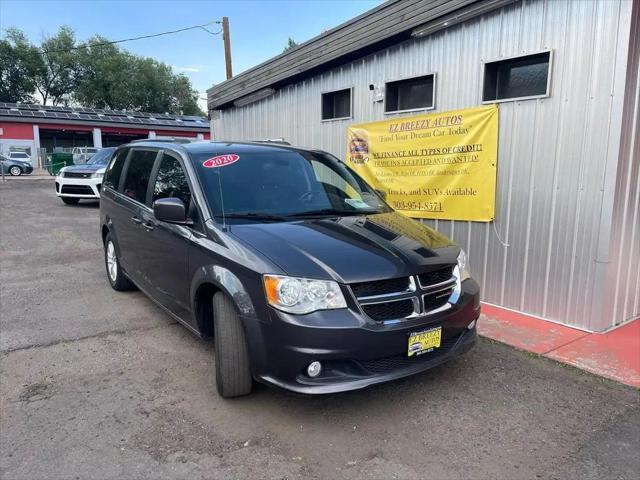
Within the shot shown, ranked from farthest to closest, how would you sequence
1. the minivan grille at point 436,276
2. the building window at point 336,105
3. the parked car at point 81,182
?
the parked car at point 81,182, the building window at point 336,105, the minivan grille at point 436,276

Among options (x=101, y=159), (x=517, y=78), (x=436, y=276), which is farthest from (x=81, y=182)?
(x=436, y=276)

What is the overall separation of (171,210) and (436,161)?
3.49 meters

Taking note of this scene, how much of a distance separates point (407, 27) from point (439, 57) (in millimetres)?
592

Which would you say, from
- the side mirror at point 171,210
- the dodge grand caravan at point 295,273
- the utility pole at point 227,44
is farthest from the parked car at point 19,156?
the side mirror at point 171,210

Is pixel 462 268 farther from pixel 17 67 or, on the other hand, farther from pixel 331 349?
pixel 17 67

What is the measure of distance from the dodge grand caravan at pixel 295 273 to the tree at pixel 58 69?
56926mm

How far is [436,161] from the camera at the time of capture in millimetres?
5828

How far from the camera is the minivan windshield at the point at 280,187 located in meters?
3.72

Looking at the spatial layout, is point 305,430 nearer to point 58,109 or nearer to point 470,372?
point 470,372

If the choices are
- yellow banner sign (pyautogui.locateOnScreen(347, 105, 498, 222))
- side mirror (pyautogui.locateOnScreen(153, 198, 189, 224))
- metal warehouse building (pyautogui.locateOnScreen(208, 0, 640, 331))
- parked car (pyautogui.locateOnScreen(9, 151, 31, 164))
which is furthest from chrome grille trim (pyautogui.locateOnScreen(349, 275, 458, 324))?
parked car (pyautogui.locateOnScreen(9, 151, 31, 164))

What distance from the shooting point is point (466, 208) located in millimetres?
5555

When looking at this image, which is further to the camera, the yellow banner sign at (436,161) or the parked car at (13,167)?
the parked car at (13,167)

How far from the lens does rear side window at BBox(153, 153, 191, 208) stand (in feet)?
12.9

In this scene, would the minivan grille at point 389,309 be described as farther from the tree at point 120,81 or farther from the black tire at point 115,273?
the tree at point 120,81
